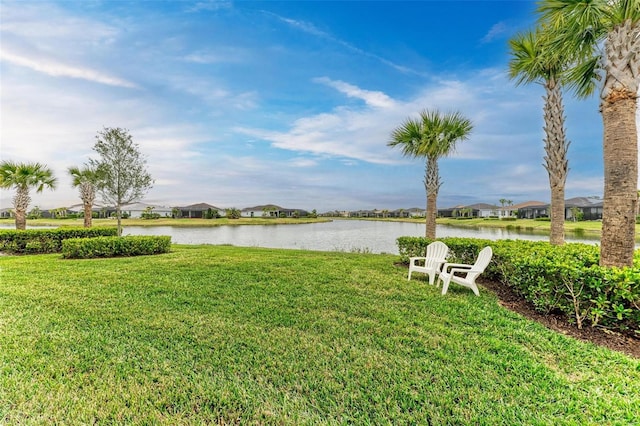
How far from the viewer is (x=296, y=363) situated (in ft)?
8.95

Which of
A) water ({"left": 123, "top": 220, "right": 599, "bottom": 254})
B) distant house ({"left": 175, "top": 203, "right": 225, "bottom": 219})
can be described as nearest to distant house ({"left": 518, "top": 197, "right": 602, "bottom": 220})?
water ({"left": 123, "top": 220, "right": 599, "bottom": 254})

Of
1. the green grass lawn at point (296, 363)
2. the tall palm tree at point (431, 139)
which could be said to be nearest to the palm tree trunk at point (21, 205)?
the green grass lawn at point (296, 363)

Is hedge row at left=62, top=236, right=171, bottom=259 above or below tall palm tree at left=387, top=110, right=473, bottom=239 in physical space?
below

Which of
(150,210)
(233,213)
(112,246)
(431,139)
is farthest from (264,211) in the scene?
(431,139)

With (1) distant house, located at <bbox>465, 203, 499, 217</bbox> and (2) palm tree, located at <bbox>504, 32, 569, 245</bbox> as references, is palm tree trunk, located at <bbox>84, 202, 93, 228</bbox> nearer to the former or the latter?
(2) palm tree, located at <bbox>504, 32, 569, 245</bbox>

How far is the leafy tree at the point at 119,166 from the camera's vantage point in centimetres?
1192

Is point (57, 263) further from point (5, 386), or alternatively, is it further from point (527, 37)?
point (527, 37)

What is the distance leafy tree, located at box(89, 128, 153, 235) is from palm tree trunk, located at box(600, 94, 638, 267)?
15.0 m

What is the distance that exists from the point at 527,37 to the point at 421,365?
8.88 m

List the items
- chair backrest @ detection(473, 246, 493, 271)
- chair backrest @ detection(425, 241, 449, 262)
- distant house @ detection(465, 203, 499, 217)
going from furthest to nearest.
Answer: distant house @ detection(465, 203, 499, 217), chair backrest @ detection(425, 241, 449, 262), chair backrest @ detection(473, 246, 493, 271)

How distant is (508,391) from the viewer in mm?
2326

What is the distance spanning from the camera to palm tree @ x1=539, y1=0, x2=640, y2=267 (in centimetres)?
384

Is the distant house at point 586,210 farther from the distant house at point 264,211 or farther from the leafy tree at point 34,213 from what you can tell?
the leafy tree at point 34,213

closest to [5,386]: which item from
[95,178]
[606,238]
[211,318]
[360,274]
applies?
[211,318]
